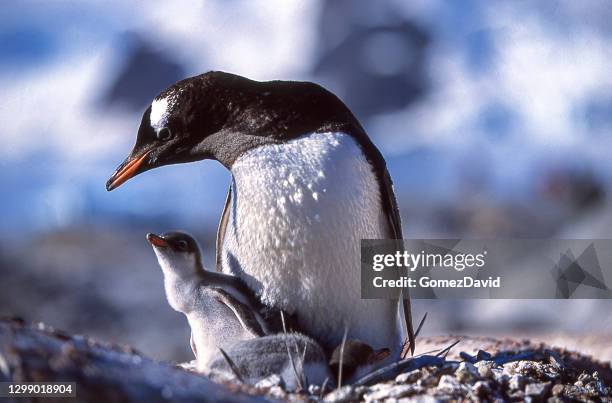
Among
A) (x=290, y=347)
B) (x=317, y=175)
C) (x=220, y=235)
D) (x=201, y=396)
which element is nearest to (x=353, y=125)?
(x=317, y=175)

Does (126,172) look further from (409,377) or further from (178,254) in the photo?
(409,377)

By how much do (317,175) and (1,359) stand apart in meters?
0.68

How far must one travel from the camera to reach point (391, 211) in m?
1.57

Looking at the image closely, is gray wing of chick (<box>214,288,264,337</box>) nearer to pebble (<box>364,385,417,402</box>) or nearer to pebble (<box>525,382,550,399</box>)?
pebble (<box>364,385,417,402</box>)

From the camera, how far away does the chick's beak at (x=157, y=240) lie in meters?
1.39

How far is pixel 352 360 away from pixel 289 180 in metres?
0.35

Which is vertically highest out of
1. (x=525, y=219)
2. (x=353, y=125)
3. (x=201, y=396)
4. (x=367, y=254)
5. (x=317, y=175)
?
(x=525, y=219)

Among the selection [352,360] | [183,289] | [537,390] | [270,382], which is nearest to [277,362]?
[270,382]

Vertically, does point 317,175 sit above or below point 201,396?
above

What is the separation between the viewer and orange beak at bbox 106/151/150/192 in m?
1.53

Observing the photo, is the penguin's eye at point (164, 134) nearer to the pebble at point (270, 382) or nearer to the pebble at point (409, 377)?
the pebble at point (270, 382)

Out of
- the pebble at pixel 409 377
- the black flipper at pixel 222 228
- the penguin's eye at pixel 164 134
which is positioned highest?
the penguin's eye at pixel 164 134

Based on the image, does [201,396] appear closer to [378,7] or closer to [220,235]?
[220,235]

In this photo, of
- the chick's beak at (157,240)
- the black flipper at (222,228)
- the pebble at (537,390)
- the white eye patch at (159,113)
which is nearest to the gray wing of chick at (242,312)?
the chick's beak at (157,240)
